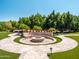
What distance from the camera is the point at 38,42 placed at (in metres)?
28.0

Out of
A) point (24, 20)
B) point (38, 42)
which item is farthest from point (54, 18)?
point (38, 42)

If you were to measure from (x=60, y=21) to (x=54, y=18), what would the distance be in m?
3.53

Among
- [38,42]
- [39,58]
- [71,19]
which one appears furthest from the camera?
[71,19]

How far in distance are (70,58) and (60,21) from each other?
32765 mm

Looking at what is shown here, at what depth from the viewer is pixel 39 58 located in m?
17.8

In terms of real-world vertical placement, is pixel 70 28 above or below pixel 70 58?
above

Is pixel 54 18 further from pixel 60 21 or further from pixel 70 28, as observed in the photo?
pixel 70 28

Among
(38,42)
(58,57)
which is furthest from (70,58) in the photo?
(38,42)

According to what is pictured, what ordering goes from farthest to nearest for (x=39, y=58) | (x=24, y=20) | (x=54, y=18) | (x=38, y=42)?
(x=24, y=20) < (x=54, y=18) < (x=38, y=42) < (x=39, y=58)

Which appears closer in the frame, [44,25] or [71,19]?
[71,19]

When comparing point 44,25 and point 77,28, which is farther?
point 44,25

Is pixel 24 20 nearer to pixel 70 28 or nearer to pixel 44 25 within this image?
pixel 44 25

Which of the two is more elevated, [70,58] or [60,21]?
[60,21]

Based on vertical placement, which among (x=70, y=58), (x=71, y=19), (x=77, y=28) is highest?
(x=71, y=19)
